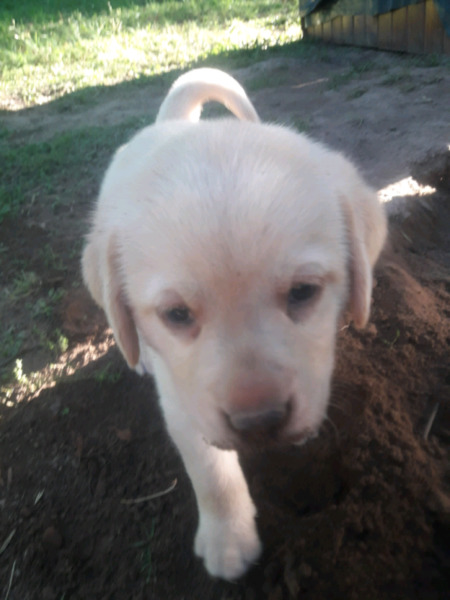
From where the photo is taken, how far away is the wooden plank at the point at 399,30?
267 inches

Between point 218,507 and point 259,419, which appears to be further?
point 218,507

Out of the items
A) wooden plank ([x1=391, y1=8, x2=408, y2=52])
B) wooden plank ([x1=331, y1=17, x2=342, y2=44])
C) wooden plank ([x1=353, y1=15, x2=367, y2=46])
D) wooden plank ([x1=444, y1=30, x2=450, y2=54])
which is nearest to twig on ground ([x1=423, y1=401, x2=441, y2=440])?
wooden plank ([x1=444, y1=30, x2=450, y2=54])

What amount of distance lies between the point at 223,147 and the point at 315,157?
402 millimetres

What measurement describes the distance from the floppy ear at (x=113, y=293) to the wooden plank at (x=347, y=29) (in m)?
7.84

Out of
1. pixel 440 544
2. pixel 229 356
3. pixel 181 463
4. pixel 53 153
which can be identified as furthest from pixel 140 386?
pixel 53 153

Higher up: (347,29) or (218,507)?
(347,29)

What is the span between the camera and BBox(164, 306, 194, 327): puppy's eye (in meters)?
1.61

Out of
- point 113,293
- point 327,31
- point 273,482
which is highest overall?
point 113,293

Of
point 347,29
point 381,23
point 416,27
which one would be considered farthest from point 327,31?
point 416,27

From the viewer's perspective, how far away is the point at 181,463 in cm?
230

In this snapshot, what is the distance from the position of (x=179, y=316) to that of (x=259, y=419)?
0.45 m

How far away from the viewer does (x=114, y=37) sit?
9750 mm

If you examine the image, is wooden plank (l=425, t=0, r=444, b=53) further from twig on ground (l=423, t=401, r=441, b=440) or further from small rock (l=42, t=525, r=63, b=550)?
small rock (l=42, t=525, r=63, b=550)

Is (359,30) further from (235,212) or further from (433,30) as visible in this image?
(235,212)
